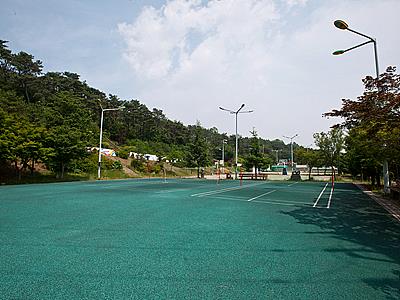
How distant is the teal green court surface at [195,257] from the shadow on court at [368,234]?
21 mm

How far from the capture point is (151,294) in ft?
10.7

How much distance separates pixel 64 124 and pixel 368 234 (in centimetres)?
2553

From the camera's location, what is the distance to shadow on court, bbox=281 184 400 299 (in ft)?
12.5

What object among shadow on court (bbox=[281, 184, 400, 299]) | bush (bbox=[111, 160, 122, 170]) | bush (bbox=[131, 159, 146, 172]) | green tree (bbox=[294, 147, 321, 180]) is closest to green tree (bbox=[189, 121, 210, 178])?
bush (bbox=[131, 159, 146, 172])

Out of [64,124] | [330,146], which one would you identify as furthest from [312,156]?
[64,124]

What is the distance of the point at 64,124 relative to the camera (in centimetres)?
2558

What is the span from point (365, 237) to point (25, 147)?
2201 cm

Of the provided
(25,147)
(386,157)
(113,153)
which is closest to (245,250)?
(386,157)

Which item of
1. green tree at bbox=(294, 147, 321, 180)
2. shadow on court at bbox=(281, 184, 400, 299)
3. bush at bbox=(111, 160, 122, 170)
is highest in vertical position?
green tree at bbox=(294, 147, 321, 180)

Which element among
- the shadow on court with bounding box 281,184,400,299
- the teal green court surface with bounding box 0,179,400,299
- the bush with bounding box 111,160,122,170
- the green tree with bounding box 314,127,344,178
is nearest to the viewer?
the teal green court surface with bounding box 0,179,400,299

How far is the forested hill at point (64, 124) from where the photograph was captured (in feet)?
71.5

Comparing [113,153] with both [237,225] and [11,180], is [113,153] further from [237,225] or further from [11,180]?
[237,225]

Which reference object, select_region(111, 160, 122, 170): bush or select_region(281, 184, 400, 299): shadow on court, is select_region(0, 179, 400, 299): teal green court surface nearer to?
select_region(281, 184, 400, 299): shadow on court

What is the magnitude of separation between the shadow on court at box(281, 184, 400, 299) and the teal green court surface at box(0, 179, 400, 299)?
21mm
